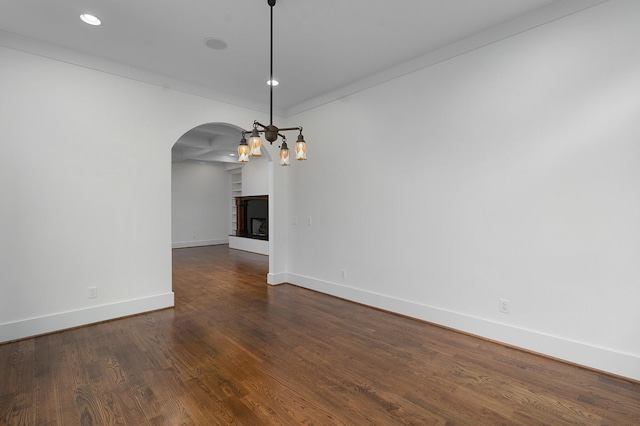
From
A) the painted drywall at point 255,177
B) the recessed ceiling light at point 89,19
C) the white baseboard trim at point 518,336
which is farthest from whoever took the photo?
the painted drywall at point 255,177

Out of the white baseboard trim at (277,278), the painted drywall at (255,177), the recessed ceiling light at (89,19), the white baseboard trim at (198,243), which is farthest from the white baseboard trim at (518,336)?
the white baseboard trim at (198,243)

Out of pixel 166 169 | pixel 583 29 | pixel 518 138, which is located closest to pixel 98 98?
pixel 166 169

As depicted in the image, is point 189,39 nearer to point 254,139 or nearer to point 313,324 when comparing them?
point 254,139

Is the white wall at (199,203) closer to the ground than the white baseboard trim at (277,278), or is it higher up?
higher up

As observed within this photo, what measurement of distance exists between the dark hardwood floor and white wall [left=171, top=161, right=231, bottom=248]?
6.81 m

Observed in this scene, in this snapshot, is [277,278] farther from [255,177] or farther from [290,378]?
[255,177]

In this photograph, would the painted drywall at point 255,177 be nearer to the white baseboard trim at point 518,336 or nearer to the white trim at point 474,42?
the white trim at point 474,42

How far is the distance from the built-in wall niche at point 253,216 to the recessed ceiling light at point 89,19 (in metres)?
6.22

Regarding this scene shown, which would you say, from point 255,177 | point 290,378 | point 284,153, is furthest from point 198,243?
point 290,378

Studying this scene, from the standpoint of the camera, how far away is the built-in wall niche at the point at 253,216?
29.3 feet

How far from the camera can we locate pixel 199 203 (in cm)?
1017

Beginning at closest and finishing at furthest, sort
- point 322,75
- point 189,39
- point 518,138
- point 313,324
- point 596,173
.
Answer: point 596,173 → point 518,138 → point 189,39 → point 313,324 → point 322,75

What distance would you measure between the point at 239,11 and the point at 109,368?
127 inches

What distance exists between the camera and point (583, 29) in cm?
246
